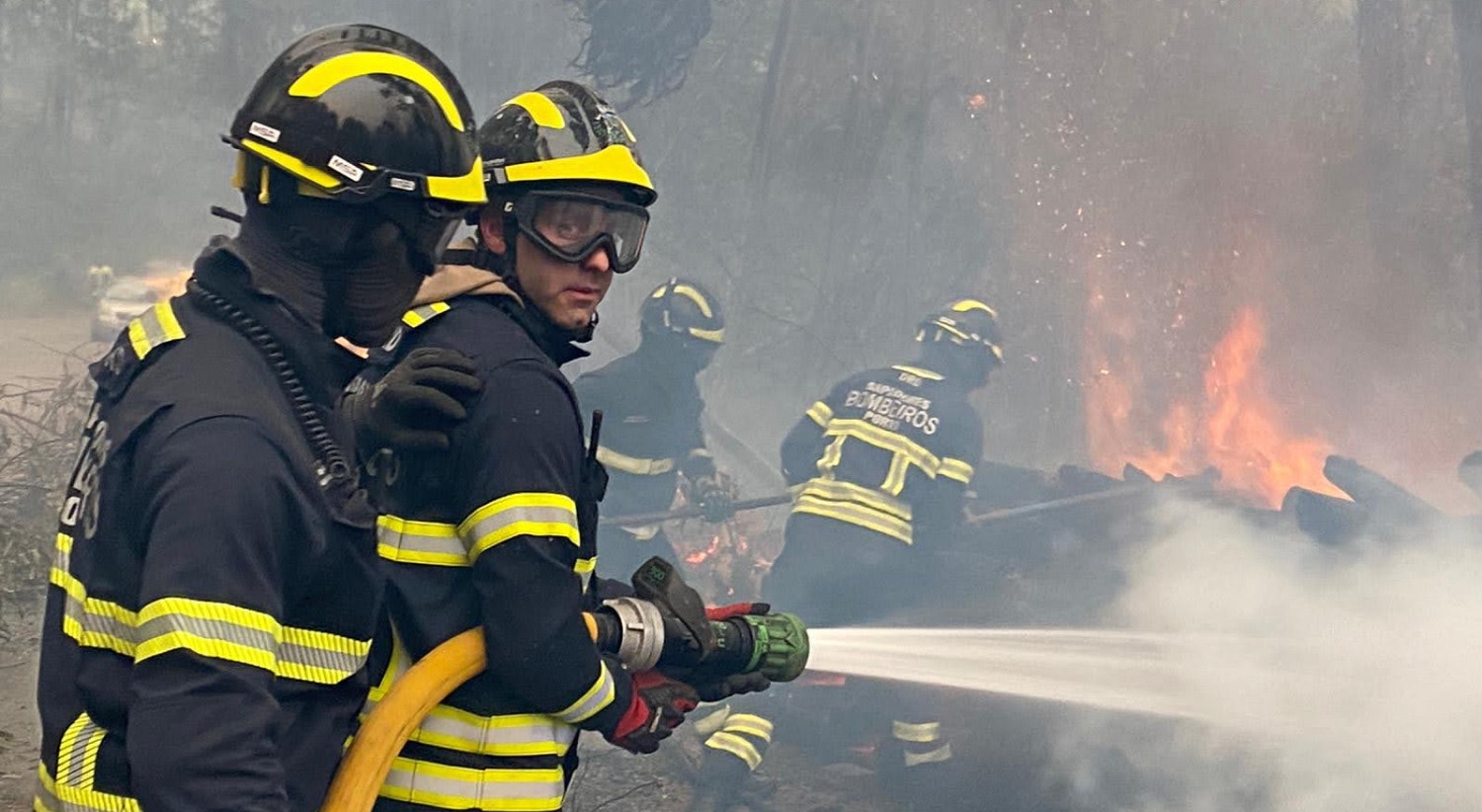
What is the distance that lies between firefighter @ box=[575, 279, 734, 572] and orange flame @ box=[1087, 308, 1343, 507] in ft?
18.5

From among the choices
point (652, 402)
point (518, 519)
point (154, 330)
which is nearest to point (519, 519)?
point (518, 519)

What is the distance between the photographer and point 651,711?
2936 millimetres

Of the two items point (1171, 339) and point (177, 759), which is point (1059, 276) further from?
point (177, 759)

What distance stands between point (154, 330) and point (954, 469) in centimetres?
597

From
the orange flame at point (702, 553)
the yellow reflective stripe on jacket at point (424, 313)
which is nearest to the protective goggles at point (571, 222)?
the yellow reflective stripe on jacket at point (424, 313)

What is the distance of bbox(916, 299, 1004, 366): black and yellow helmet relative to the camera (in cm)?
796

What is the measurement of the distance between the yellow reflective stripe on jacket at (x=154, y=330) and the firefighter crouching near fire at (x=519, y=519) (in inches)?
21.9

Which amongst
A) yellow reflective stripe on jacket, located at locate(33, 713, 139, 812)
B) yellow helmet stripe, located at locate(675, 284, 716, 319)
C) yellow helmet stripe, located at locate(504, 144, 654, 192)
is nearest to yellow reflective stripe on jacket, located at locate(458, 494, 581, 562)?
yellow helmet stripe, located at locate(504, 144, 654, 192)

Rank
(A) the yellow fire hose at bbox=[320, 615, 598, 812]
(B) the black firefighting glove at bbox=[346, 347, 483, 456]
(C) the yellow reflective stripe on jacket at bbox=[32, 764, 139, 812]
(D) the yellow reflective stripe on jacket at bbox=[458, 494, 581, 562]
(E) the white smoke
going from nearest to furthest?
(C) the yellow reflective stripe on jacket at bbox=[32, 764, 139, 812]
(A) the yellow fire hose at bbox=[320, 615, 598, 812]
(B) the black firefighting glove at bbox=[346, 347, 483, 456]
(D) the yellow reflective stripe on jacket at bbox=[458, 494, 581, 562]
(E) the white smoke

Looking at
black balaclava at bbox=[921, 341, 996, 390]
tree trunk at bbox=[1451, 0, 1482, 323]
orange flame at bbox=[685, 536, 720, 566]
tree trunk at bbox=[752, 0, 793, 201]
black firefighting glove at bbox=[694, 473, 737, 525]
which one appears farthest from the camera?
tree trunk at bbox=[752, 0, 793, 201]

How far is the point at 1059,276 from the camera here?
14.3 m

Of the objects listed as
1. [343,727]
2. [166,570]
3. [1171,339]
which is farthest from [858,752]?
[1171,339]

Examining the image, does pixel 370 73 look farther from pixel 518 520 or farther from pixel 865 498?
pixel 865 498

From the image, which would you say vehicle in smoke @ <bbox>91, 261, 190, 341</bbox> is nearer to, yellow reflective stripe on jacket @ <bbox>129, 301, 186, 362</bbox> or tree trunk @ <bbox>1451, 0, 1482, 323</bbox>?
tree trunk @ <bbox>1451, 0, 1482, 323</bbox>
